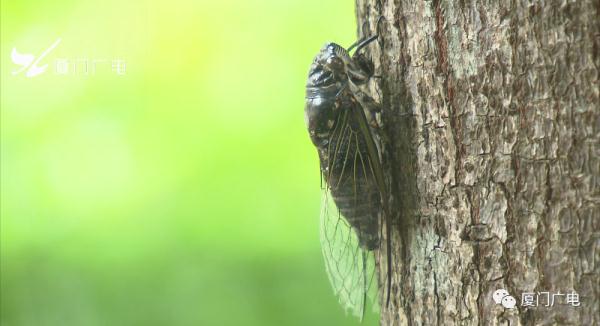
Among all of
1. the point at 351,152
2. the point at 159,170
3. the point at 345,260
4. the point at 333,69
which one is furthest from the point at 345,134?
the point at 159,170

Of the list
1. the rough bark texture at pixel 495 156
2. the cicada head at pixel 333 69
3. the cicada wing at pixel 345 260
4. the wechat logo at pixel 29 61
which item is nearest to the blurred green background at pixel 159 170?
the wechat logo at pixel 29 61

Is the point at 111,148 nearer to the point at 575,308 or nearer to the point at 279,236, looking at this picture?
the point at 279,236

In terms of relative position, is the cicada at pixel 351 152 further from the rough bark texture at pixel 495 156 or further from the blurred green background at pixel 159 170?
the blurred green background at pixel 159 170

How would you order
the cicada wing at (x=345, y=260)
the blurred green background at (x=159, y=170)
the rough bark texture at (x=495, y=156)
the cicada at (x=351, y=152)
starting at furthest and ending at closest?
the blurred green background at (x=159, y=170)
the cicada wing at (x=345, y=260)
the cicada at (x=351, y=152)
the rough bark texture at (x=495, y=156)

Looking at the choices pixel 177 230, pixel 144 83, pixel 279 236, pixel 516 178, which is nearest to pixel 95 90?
pixel 144 83

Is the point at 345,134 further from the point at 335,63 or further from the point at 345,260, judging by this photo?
the point at 345,260

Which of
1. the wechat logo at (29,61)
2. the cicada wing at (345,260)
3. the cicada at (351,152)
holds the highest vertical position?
the wechat logo at (29,61)
